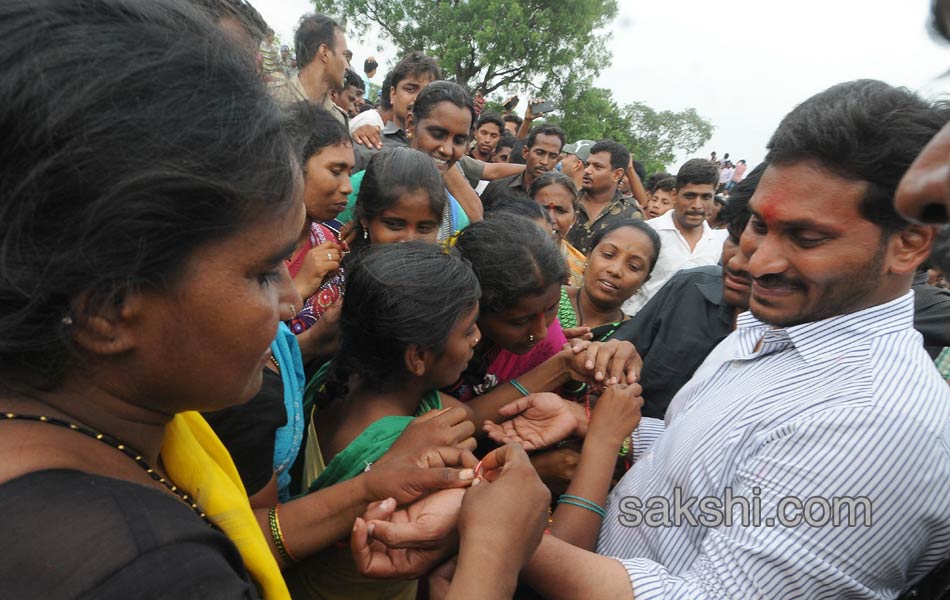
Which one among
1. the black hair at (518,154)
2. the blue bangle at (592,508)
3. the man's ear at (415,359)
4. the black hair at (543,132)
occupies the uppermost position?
the black hair at (543,132)

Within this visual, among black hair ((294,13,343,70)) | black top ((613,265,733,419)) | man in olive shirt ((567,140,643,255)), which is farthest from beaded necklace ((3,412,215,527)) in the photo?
man in olive shirt ((567,140,643,255))

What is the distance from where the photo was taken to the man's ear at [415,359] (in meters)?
2.03

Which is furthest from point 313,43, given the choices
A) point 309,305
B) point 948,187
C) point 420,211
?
point 948,187

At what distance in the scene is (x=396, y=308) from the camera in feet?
6.69

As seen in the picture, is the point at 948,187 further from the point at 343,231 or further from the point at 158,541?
the point at 343,231

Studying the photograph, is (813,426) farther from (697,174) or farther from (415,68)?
(697,174)

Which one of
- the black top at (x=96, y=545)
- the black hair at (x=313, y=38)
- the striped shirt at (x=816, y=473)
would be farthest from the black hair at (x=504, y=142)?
the black top at (x=96, y=545)

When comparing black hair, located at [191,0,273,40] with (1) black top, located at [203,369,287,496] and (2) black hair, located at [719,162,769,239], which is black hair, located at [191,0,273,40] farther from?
(2) black hair, located at [719,162,769,239]

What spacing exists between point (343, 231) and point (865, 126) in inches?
100

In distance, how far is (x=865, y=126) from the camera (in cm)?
160

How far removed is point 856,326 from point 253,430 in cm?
163

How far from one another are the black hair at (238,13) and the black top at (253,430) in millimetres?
898

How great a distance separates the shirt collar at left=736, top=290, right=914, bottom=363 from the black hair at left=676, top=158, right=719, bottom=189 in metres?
5.11

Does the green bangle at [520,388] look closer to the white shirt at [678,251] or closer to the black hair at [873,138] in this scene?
the black hair at [873,138]
